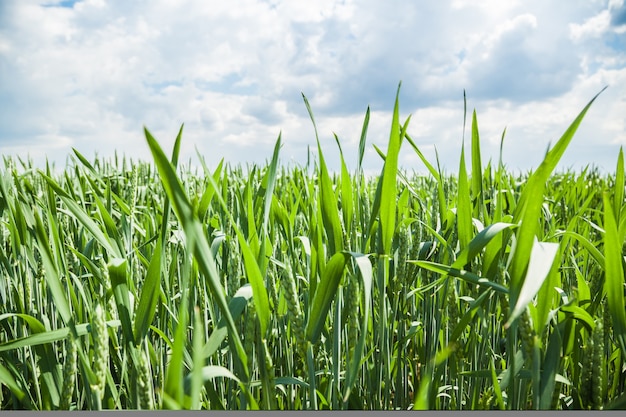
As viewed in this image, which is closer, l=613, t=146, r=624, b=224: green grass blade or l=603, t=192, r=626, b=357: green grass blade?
l=603, t=192, r=626, b=357: green grass blade

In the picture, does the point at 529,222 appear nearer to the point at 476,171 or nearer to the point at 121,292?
the point at 476,171

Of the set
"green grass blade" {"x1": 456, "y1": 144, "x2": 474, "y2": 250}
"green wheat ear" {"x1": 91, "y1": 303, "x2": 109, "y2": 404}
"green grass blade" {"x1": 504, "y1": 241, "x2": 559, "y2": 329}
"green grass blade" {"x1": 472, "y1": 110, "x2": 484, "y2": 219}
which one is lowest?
"green wheat ear" {"x1": 91, "y1": 303, "x2": 109, "y2": 404}

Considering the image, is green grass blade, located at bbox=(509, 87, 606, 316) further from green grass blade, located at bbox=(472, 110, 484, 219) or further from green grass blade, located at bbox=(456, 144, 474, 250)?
green grass blade, located at bbox=(472, 110, 484, 219)

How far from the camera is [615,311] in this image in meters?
0.59

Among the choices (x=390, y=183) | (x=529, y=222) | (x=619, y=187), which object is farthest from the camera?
(x=619, y=187)

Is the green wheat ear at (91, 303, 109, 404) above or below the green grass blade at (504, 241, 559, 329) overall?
below

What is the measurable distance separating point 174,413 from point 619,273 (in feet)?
1.68

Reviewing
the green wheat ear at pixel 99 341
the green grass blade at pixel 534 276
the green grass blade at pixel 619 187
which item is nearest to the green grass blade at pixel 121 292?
the green wheat ear at pixel 99 341

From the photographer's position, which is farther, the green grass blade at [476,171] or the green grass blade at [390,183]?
the green grass blade at [476,171]

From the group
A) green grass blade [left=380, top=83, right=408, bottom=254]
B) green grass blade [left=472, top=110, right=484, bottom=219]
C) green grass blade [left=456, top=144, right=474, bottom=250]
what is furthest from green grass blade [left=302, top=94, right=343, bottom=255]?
green grass blade [left=472, top=110, right=484, bottom=219]

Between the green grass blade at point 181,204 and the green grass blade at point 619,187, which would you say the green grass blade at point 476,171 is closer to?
the green grass blade at point 619,187

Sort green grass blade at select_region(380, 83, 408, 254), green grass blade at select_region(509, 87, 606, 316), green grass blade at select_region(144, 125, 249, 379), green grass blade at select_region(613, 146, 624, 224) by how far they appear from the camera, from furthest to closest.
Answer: green grass blade at select_region(613, 146, 624, 224) → green grass blade at select_region(380, 83, 408, 254) → green grass blade at select_region(509, 87, 606, 316) → green grass blade at select_region(144, 125, 249, 379)

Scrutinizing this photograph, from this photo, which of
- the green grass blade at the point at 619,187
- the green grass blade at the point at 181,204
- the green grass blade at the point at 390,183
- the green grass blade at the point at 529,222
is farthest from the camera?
the green grass blade at the point at 619,187

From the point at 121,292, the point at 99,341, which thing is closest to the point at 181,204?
the point at 99,341
